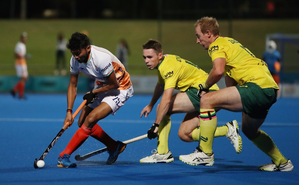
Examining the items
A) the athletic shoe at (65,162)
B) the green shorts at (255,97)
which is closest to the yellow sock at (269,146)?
the green shorts at (255,97)

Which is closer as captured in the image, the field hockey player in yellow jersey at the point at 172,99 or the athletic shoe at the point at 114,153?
the field hockey player in yellow jersey at the point at 172,99

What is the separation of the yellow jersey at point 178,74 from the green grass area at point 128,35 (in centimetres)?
1032

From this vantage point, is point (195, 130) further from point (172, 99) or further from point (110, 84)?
point (110, 84)

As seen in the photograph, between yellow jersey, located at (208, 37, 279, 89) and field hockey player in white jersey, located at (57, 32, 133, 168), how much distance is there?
3.94 ft

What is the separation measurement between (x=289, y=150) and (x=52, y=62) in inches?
852

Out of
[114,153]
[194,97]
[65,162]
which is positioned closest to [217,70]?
[194,97]

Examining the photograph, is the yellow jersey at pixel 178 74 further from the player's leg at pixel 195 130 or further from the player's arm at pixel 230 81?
the player's arm at pixel 230 81

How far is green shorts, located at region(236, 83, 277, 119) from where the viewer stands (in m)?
3.83

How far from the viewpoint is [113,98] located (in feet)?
14.9

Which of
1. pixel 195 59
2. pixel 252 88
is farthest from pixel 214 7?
pixel 252 88

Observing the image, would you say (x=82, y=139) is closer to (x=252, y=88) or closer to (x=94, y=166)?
(x=94, y=166)

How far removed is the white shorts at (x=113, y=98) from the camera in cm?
449

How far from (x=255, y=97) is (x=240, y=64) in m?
0.39

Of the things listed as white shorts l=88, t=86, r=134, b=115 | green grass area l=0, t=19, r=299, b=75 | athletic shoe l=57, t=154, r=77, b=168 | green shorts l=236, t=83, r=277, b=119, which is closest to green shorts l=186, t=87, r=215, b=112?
green shorts l=236, t=83, r=277, b=119
